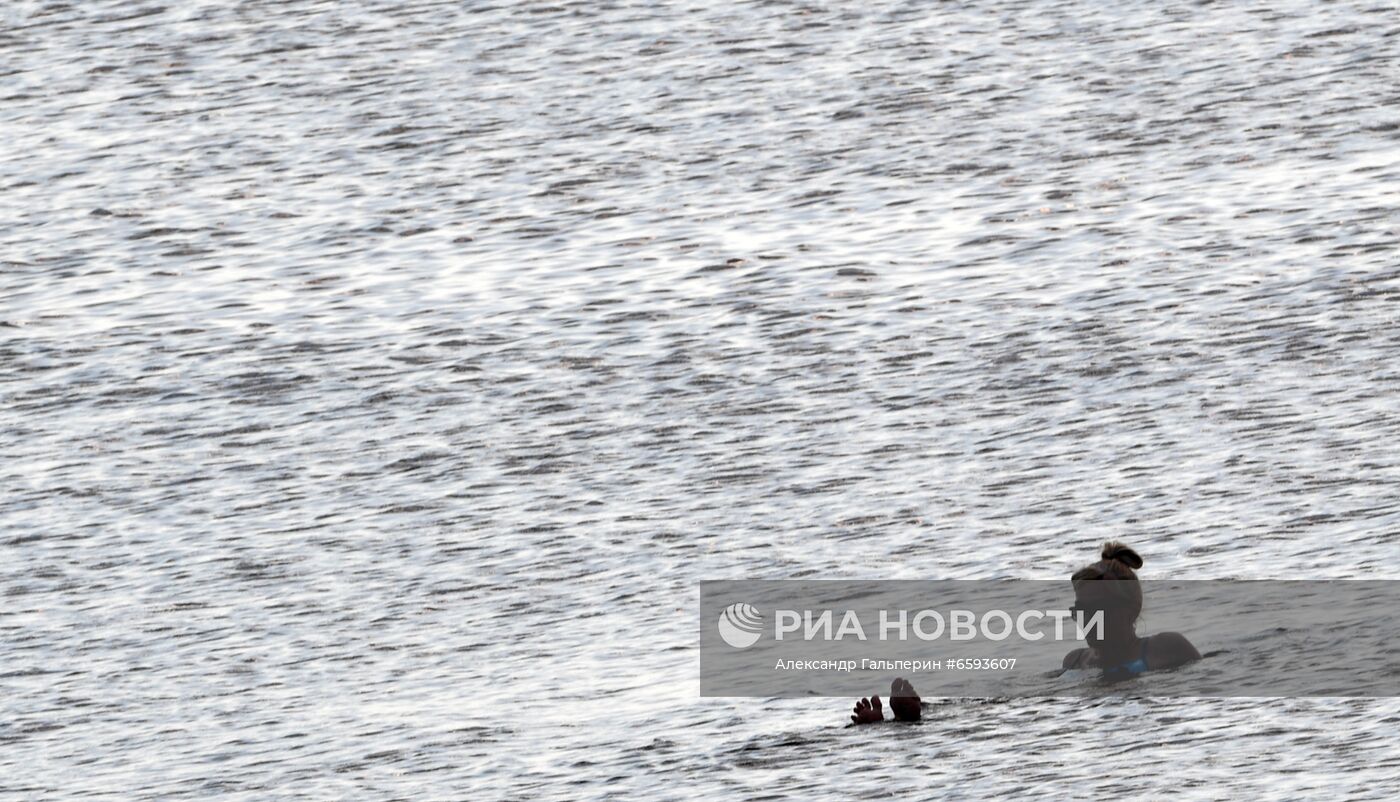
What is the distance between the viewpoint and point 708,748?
1283cm

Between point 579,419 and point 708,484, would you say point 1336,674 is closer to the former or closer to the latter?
→ point 708,484

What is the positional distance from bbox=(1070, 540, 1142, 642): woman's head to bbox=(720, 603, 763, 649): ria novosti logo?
3.09 meters

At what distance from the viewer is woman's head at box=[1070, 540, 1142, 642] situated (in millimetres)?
12703

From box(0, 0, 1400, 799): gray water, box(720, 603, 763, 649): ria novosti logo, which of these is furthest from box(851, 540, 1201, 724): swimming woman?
box(720, 603, 763, 649): ria novosti logo

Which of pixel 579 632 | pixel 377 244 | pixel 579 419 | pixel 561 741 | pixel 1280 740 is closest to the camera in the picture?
pixel 1280 740

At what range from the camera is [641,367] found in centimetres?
2223

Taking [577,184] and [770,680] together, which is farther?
[577,184]

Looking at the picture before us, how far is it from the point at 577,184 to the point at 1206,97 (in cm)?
704

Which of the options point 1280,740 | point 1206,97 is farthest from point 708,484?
point 1206,97

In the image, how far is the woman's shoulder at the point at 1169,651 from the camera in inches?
512

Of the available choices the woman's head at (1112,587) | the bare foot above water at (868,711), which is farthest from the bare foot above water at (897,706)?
the woman's head at (1112,587)

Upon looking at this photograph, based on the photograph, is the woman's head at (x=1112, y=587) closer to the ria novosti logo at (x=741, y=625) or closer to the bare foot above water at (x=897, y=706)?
the bare foot above water at (x=897, y=706)

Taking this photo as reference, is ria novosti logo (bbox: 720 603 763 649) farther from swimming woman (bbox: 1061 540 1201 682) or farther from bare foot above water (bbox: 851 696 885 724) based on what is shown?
swimming woman (bbox: 1061 540 1201 682)

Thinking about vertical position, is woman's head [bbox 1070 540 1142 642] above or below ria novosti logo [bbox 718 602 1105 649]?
above
